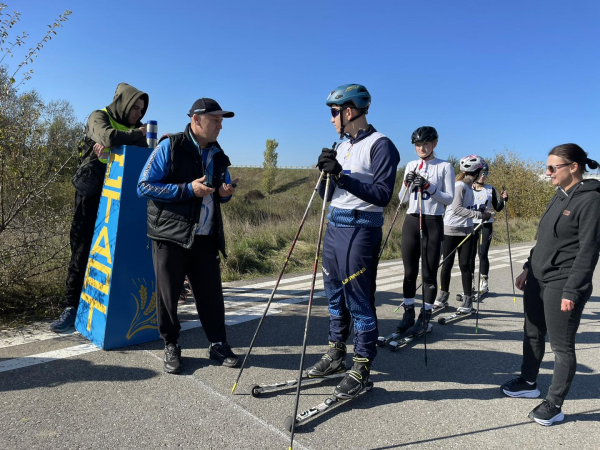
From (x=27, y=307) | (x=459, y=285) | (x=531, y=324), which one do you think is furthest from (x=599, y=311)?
(x=27, y=307)

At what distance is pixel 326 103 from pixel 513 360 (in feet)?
10.8

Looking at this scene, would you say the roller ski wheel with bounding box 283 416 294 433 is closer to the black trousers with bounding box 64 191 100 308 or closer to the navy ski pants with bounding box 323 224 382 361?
the navy ski pants with bounding box 323 224 382 361

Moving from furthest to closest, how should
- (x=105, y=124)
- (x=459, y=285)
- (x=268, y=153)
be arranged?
(x=268, y=153), (x=459, y=285), (x=105, y=124)

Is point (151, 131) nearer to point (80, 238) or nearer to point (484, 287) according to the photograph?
point (80, 238)

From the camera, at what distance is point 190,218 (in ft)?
11.7

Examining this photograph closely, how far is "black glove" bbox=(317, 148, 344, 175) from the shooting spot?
9.91ft

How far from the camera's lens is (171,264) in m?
3.66

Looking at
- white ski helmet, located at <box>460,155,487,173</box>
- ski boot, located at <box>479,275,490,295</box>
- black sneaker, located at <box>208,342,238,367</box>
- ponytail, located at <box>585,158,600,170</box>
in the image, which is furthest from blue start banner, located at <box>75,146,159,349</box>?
ski boot, located at <box>479,275,490,295</box>

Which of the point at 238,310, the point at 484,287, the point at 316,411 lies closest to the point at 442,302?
the point at 484,287

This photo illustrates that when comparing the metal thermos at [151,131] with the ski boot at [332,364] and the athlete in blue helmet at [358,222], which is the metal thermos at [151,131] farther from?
the ski boot at [332,364]

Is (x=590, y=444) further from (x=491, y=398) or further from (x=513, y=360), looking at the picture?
(x=513, y=360)

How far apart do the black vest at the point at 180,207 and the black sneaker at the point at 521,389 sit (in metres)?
2.99

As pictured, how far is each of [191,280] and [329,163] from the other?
5.87 feet

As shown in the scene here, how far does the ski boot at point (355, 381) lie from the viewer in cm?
324
